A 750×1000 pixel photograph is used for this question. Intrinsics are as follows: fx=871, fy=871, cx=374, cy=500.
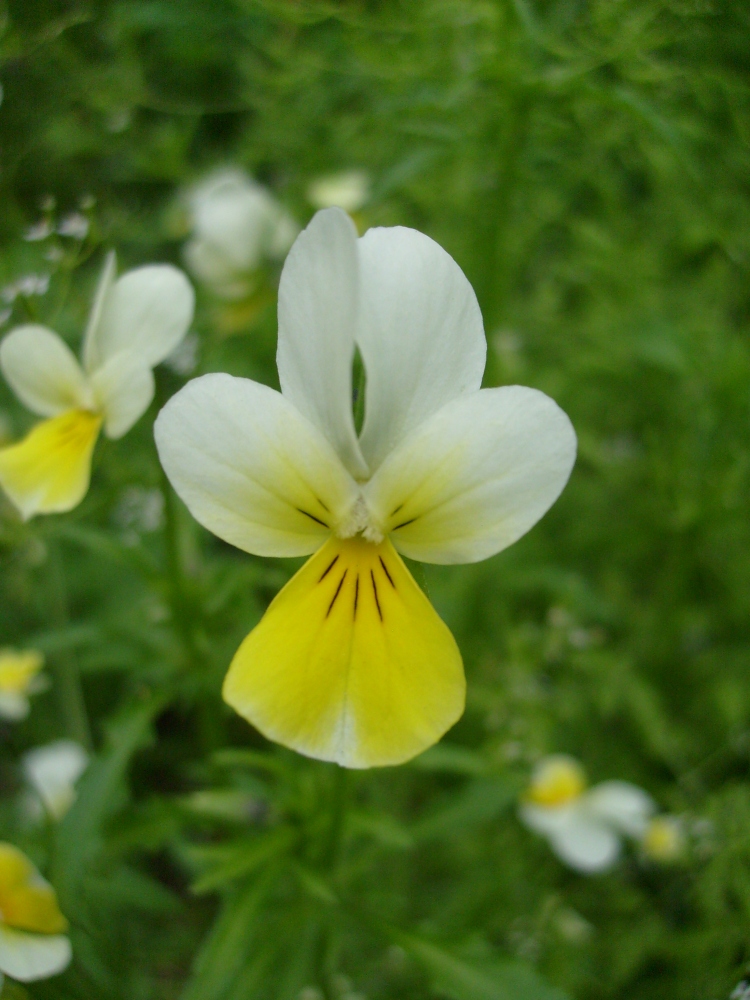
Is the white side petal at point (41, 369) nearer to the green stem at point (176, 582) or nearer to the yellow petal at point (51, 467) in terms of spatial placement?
the yellow petal at point (51, 467)

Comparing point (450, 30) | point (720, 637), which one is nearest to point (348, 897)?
point (720, 637)

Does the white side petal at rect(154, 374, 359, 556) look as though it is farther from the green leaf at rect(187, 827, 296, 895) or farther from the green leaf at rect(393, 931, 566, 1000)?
the green leaf at rect(393, 931, 566, 1000)

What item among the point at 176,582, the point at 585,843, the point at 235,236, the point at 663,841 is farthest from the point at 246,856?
the point at 235,236

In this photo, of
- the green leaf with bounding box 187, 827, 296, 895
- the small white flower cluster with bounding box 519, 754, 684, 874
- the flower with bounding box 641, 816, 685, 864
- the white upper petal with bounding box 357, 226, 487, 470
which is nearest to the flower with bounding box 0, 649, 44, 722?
the green leaf with bounding box 187, 827, 296, 895

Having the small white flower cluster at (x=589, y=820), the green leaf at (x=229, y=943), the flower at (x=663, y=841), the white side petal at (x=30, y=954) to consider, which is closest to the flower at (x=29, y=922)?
the white side petal at (x=30, y=954)

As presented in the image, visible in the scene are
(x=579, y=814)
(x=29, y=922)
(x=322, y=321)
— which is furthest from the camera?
(x=579, y=814)

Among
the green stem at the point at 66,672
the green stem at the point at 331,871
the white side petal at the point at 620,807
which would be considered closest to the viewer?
the green stem at the point at 331,871

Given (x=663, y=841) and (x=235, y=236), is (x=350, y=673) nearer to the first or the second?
(x=663, y=841)
